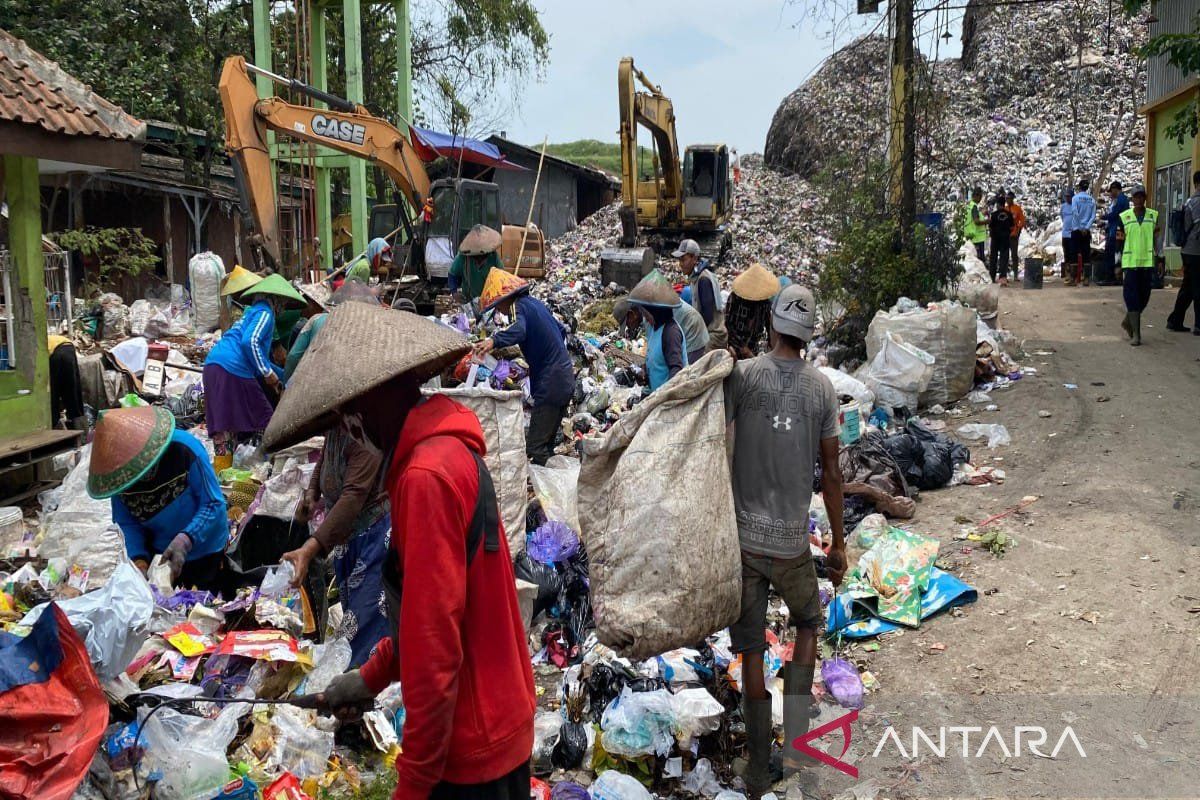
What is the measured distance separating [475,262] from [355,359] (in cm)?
824

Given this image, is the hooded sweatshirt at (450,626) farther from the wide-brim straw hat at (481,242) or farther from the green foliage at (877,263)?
the green foliage at (877,263)

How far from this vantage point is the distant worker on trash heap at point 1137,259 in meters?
9.54

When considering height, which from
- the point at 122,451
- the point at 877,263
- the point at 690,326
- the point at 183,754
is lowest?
the point at 183,754

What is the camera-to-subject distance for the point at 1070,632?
444 centimetres

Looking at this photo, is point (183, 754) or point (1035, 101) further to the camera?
point (1035, 101)

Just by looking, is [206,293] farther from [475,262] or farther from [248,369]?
[248,369]

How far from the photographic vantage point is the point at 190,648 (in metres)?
3.98

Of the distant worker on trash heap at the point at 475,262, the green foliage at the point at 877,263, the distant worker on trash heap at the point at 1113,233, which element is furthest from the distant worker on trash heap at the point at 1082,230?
the distant worker on trash heap at the point at 475,262

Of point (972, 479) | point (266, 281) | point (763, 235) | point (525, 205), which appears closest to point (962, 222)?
point (972, 479)

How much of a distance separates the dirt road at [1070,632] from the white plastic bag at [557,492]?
192 cm

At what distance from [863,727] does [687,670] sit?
0.75 m

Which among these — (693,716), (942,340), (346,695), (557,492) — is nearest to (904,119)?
(942,340)

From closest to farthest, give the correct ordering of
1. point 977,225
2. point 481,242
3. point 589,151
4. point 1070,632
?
point 1070,632
point 481,242
point 977,225
point 589,151

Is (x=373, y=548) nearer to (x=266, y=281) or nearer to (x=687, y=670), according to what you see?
(x=687, y=670)
